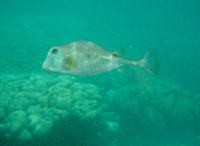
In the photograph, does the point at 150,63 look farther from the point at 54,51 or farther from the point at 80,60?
the point at 54,51

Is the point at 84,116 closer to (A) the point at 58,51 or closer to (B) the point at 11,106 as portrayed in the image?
(B) the point at 11,106

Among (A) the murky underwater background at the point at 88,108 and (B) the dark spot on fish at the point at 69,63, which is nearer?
(B) the dark spot on fish at the point at 69,63

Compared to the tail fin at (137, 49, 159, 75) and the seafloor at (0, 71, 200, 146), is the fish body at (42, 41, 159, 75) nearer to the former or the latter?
the tail fin at (137, 49, 159, 75)

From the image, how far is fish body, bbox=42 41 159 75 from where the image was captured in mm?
3363

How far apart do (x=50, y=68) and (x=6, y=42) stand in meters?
16.8

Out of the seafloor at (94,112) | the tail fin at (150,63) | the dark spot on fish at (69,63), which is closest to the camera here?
the dark spot on fish at (69,63)

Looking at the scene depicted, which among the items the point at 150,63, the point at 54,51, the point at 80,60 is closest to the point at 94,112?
the point at 150,63

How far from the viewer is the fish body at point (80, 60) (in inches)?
132

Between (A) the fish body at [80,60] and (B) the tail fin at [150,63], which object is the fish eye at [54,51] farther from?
(B) the tail fin at [150,63]

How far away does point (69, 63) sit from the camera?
133 inches

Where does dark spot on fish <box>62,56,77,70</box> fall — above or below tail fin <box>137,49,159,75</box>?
below

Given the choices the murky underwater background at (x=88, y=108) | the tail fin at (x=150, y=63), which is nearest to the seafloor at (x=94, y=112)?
the murky underwater background at (x=88, y=108)

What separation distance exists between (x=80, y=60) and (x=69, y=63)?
0.62 ft

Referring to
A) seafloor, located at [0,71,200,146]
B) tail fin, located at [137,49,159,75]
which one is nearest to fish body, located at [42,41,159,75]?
tail fin, located at [137,49,159,75]
